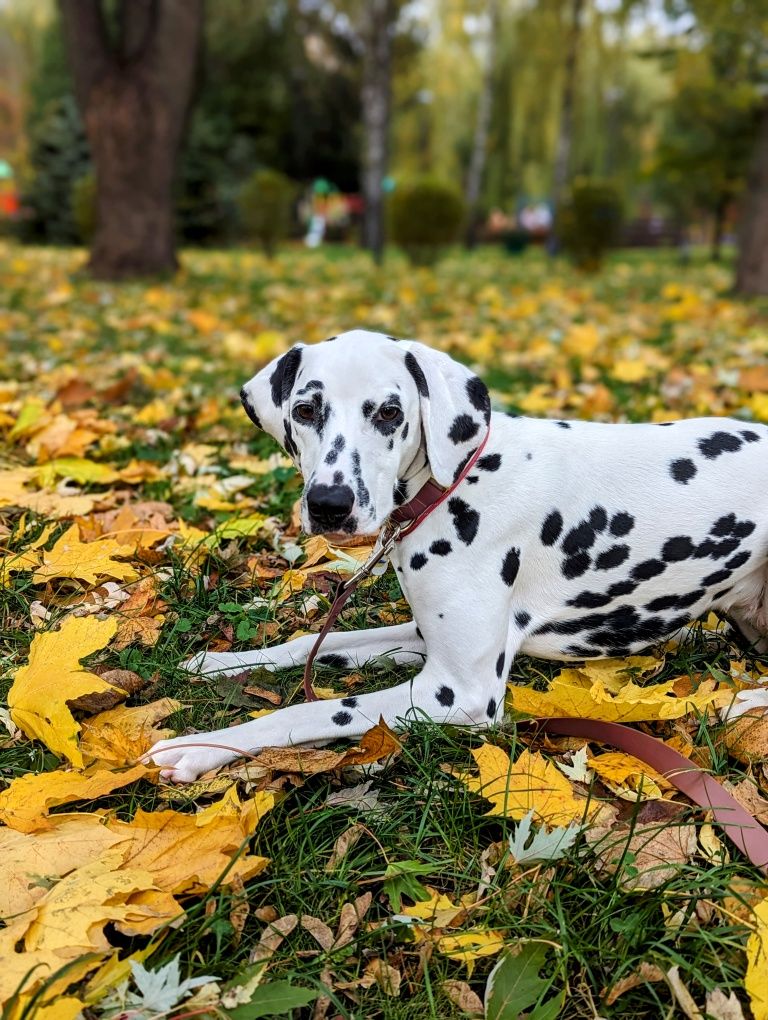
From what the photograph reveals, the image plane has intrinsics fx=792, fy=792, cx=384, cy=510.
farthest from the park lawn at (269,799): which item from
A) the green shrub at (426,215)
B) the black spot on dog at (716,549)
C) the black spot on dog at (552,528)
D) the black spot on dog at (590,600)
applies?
the green shrub at (426,215)

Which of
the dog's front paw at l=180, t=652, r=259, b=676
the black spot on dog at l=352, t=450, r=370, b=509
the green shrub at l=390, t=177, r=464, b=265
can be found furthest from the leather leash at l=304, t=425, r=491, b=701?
the green shrub at l=390, t=177, r=464, b=265

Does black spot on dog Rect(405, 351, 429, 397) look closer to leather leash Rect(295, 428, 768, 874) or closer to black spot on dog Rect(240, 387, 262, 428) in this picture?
leather leash Rect(295, 428, 768, 874)

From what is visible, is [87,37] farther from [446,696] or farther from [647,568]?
[446,696]

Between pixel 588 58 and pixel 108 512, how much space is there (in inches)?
1224

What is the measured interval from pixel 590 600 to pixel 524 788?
74 centimetres

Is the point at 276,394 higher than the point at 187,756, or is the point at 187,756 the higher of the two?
the point at 276,394

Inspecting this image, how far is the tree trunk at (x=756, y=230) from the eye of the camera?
11562 millimetres

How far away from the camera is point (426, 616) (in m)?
2.45

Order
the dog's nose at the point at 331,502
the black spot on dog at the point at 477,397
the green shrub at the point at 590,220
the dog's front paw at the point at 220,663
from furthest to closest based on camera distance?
the green shrub at the point at 590,220, the dog's front paw at the point at 220,663, the black spot on dog at the point at 477,397, the dog's nose at the point at 331,502

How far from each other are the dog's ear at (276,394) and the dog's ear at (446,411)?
0.37 m

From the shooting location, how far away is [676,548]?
8.59ft

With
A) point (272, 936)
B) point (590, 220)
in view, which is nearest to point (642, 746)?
point (272, 936)

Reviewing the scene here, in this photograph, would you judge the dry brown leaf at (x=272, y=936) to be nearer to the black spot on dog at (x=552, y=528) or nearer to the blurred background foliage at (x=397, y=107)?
the black spot on dog at (x=552, y=528)

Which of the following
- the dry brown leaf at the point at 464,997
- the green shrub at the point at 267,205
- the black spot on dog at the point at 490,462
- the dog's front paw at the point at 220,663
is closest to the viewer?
the dry brown leaf at the point at 464,997
